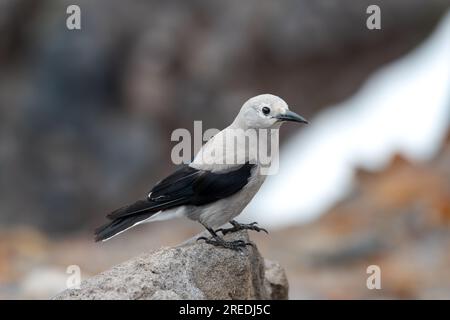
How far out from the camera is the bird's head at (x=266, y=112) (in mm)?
6336

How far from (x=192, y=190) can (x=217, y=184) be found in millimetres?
221

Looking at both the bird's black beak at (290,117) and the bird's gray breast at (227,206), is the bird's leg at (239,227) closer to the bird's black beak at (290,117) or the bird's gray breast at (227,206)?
the bird's gray breast at (227,206)

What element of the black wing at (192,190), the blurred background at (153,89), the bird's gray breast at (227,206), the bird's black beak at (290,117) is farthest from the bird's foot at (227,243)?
the blurred background at (153,89)

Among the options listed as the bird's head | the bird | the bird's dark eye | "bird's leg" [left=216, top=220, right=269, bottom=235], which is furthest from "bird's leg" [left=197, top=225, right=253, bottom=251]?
the bird's dark eye

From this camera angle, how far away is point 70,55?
1891 cm

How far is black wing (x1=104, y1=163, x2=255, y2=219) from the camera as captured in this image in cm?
643

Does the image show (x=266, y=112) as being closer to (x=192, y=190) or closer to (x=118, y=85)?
(x=192, y=190)

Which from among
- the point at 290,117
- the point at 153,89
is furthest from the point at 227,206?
the point at 153,89

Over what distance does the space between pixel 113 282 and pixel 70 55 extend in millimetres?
13803

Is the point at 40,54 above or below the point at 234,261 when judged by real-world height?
above

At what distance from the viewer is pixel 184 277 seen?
604cm

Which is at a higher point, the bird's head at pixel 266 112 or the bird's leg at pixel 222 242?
the bird's head at pixel 266 112
